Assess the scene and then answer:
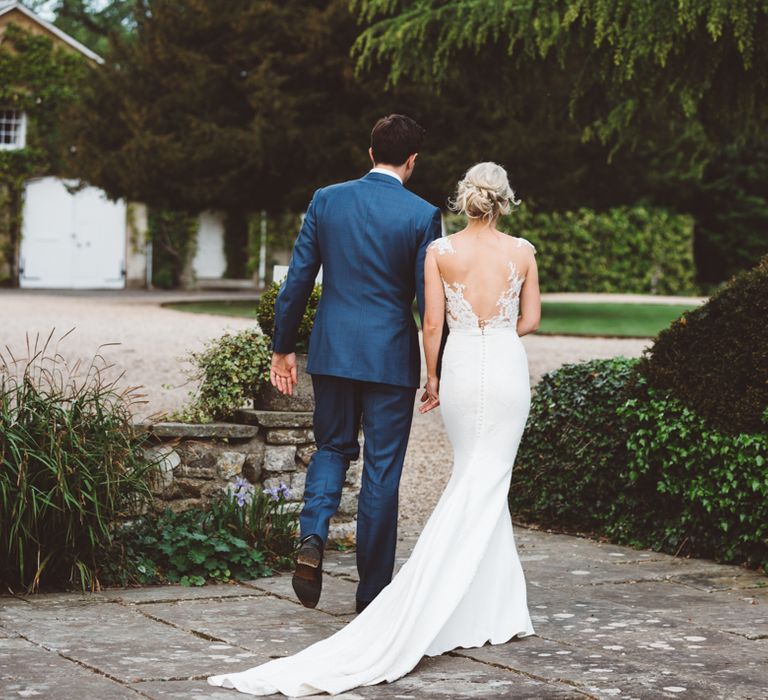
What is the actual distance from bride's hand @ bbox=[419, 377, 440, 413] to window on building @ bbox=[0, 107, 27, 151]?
28.8 metres

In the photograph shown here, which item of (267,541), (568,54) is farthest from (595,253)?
(267,541)

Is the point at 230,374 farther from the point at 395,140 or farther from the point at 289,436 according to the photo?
the point at 395,140

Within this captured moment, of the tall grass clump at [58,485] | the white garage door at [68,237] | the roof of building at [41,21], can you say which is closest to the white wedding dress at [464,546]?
the tall grass clump at [58,485]

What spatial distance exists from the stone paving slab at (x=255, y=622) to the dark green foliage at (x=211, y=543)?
0.39 meters

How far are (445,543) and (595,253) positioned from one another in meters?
30.5

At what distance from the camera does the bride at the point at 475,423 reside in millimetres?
4422

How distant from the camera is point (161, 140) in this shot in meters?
22.0

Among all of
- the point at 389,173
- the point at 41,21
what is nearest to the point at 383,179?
the point at 389,173

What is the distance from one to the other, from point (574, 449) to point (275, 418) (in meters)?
1.71

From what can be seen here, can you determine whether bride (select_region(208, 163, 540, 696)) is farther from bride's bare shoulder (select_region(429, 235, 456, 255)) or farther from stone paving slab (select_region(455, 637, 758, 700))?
stone paving slab (select_region(455, 637, 758, 700))

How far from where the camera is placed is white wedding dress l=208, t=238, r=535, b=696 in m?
4.19

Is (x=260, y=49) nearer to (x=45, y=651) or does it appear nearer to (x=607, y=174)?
(x=607, y=174)

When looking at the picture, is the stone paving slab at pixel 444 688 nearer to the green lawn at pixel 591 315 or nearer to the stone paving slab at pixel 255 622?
the stone paving slab at pixel 255 622

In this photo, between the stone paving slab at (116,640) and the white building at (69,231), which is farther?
the white building at (69,231)
